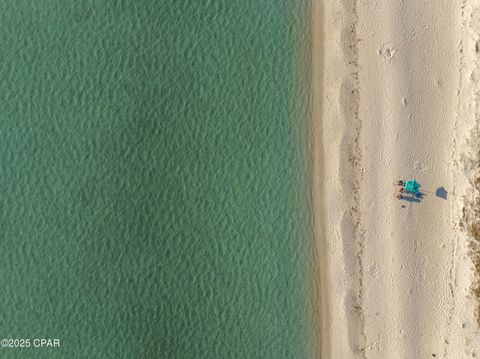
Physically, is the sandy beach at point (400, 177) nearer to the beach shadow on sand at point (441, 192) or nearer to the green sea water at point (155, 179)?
the beach shadow on sand at point (441, 192)

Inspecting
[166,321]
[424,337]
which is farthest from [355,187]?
[166,321]

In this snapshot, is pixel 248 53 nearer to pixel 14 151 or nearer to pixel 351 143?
pixel 351 143

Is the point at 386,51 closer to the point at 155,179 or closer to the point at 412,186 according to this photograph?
the point at 412,186

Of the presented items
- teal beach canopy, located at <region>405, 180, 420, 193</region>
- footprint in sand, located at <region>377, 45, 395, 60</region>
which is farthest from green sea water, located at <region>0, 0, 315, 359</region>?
teal beach canopy, located at <region>405, 180, 420, 193</region>

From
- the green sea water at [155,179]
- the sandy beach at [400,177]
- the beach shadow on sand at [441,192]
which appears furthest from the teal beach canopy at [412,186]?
the green sea water at [155,179]

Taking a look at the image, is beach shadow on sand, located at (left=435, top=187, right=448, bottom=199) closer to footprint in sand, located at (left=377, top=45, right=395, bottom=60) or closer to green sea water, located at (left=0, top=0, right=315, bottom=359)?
green sea water, located at (left=0, top=0, right=315, bottom=359)

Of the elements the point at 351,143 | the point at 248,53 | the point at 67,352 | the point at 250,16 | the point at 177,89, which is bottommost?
the point at 67,352
